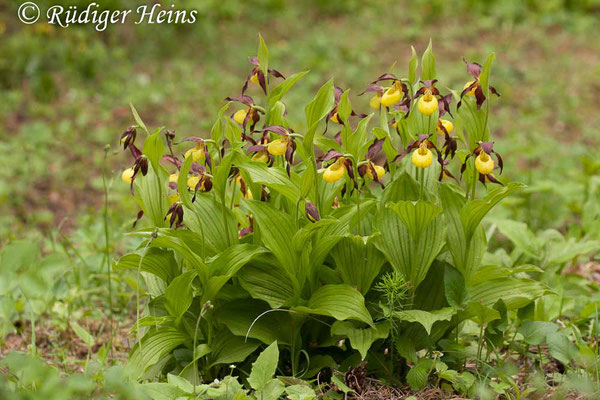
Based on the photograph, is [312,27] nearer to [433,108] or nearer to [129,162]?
[129,162]

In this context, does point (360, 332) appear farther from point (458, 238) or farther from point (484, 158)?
point (484, 158)

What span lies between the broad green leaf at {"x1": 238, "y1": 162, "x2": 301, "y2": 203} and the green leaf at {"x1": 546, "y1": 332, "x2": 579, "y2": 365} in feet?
2.95

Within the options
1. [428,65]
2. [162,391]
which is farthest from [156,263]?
[428,65]

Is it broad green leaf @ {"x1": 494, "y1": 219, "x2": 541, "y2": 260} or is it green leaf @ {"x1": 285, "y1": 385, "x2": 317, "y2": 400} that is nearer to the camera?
green leaf @ {"x1": 285, "y1": 385, "x2": 317, "y2": 400}

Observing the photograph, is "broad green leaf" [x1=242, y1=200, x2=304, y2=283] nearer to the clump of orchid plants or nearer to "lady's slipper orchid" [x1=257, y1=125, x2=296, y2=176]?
the clump of orchid plants

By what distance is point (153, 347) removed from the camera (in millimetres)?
1873

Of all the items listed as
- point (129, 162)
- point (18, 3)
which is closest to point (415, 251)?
point (129, 162)

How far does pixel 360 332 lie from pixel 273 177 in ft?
1.59

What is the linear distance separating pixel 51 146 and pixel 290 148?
372 cm

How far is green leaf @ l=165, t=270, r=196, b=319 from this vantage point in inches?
69.9

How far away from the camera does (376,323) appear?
188 centimetres

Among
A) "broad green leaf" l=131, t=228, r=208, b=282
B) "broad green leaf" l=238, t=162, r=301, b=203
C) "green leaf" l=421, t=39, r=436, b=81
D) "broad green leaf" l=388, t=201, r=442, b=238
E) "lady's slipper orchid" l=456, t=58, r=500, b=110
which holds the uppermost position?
"green leaf" l=421, t=39, r=436, b=81

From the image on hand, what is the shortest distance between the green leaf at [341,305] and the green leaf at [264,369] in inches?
5.6

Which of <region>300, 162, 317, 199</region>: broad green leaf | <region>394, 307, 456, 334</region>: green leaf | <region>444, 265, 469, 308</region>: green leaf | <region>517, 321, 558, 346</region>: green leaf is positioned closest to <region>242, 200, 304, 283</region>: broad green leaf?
<region>300, 162, 317, 199</region>: broad green leaf
